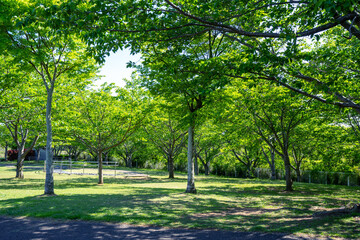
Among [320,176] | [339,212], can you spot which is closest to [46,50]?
[339,212]

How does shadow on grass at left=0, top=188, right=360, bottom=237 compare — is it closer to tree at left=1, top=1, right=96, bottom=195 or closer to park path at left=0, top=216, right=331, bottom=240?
park path at left=0, top=216, right=331, bottom=240

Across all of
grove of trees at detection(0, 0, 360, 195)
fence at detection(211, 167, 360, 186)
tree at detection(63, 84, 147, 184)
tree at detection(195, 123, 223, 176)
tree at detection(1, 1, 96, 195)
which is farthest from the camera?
tree at detection(195, 123, 223, 176)

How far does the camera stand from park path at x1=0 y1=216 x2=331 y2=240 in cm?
598

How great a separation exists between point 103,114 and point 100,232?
15.2 meters

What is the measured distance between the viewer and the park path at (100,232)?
5980 mm

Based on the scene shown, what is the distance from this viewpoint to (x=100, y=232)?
6.31 meters

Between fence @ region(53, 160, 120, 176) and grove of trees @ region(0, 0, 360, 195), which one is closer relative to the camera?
grove of trees @ region(0, 0, 360, 195)

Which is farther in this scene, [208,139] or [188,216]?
[208,139]

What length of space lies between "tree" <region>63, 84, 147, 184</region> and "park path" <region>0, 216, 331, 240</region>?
40.7 feet

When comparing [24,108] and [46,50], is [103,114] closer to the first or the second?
[24,108]

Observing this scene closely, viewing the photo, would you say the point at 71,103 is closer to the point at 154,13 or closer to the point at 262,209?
the point at 154,13

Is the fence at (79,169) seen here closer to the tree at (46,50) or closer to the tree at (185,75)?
the tree at (46,50)

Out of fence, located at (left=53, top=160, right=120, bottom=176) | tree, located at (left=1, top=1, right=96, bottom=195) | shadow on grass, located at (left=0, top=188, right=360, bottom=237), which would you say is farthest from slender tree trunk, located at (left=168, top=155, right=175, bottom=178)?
shadow on grass, located at (left=0, top=188, right=360, bottom=237)

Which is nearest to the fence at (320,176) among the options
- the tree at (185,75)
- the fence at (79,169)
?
the fence at (79,169)
